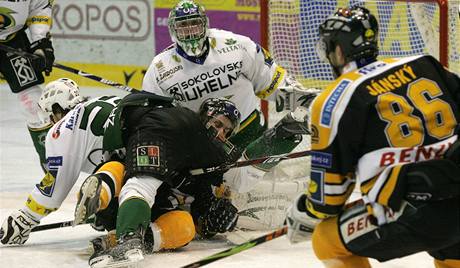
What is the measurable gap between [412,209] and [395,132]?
0.22m

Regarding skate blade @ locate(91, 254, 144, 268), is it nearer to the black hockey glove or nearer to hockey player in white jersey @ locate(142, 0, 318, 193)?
hockey player in white jersey @ locate(142, 0, 318, 193)

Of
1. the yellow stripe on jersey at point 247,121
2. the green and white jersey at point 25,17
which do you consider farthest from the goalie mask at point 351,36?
the green and white jersey at point 25,17

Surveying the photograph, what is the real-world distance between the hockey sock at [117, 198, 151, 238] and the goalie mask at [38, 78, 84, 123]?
86 cm

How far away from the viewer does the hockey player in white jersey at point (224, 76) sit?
4.64m

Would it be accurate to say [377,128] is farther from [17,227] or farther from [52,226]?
[52,226]

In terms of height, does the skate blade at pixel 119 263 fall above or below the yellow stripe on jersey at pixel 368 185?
below

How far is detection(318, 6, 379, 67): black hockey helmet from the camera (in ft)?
9.69

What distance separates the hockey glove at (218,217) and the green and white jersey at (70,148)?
0.50 metres

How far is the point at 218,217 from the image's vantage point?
4.29m

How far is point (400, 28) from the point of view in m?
5.38

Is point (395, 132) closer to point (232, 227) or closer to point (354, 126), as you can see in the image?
point (354, 126)

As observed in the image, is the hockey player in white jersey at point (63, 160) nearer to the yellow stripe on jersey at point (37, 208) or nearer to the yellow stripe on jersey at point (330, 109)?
the yellow stripe on jersey at point (37, 208)

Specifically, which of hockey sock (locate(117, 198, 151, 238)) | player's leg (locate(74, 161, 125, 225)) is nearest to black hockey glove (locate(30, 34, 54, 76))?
player's leg (locate(74, 161, 125, 225))

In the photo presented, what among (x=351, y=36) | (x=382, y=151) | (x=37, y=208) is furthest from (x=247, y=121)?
(x=382, y=151)
